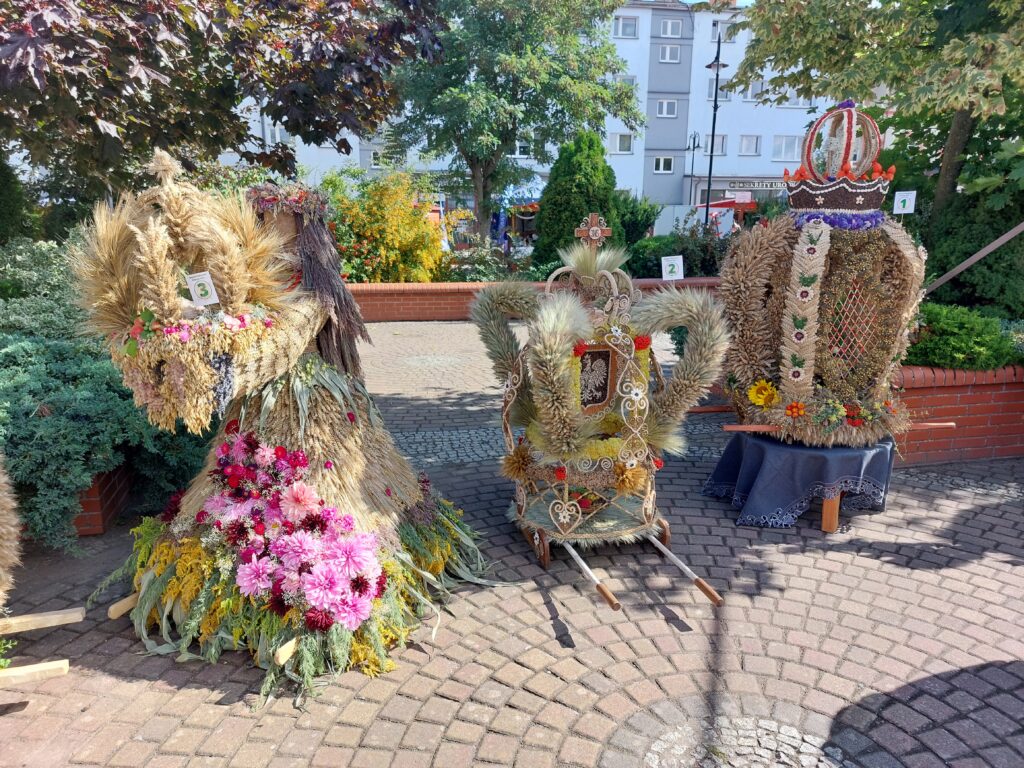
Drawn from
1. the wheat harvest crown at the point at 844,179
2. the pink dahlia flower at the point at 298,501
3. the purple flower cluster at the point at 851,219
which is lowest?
the pink dahlia flower at the point at 298,501

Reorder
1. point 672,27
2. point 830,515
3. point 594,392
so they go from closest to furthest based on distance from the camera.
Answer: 1. point 594,392
2. point 830,515
3. point 672,27

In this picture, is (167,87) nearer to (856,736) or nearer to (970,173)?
Answer: (856,736)

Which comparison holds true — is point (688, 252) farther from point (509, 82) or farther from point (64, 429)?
point (64, 429)

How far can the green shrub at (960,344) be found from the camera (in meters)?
5.68

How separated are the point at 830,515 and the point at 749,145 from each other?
31.5m

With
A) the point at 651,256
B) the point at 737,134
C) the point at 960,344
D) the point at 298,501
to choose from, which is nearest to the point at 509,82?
the point at 651,256

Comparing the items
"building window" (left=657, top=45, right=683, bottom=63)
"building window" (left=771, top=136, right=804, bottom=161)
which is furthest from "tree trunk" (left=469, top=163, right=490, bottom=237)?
"building window" (left=771, top=136, right=804, bottom=161)

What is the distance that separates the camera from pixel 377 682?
3059mm

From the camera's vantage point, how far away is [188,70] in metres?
5.43

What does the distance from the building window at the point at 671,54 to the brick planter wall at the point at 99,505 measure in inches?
1245


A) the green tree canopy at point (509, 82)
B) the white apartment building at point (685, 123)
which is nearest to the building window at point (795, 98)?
the white apartment building at point (685, 123)

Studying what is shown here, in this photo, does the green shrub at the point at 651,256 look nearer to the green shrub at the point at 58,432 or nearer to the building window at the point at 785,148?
the green shrub at the point at 58,432

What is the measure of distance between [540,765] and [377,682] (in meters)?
0.87

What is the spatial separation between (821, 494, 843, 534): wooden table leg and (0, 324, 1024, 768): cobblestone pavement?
115mm
